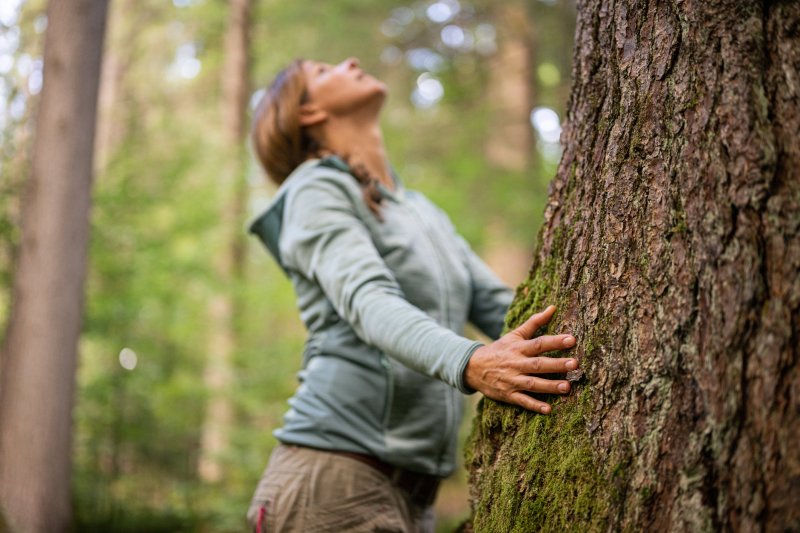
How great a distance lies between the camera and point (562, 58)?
397 inches

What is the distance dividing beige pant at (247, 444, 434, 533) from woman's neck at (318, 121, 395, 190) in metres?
1.01

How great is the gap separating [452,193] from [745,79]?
699cm

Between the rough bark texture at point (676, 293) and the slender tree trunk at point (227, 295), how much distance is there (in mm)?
8048

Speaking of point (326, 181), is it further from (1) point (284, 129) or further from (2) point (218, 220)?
(2) point (218, 220)

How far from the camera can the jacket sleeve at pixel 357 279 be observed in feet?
5.65

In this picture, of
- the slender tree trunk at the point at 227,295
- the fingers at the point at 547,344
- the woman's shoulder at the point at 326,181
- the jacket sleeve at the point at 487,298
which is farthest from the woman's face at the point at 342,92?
the slender tree trunk at the point at 227,295

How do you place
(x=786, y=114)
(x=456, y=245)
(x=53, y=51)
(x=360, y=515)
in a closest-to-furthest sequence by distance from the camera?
(x=786, y=114), (x=360, y=515), (x=456, y=245), (x=53, y=51)

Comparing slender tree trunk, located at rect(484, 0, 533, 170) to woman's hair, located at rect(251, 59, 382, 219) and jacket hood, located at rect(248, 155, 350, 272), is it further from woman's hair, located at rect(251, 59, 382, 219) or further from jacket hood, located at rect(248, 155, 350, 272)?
jacket hood, located at rect(248, 155, 350, 272)

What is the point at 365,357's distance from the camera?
6.97 ft

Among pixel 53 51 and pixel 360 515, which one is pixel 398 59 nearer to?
pixel 53 51

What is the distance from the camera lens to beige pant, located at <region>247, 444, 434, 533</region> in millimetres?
2029

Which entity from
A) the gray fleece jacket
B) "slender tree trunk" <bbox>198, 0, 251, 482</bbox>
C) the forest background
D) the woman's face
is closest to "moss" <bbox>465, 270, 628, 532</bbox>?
the gray fleece jacket

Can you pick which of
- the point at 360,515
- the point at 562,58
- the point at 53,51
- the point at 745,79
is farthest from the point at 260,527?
the point at 562,58

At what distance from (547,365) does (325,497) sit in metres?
0.80
